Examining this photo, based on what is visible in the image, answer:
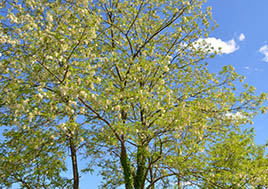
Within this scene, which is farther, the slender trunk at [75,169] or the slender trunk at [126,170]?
the slender trunk at [75,169]

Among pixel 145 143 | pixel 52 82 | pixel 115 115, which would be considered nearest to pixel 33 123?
pixel 52 82

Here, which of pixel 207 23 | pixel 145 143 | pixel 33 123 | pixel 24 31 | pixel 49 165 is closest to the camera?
pixel 24 31

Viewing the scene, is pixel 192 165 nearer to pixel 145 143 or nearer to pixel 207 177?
pixel 207 177

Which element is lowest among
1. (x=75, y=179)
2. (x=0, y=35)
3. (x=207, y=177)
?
(x=207, y=177)

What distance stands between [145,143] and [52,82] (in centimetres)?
442

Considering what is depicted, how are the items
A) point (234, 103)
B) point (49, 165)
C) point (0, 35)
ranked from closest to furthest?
point (0, 35) < point (49, 165) < point (234, 103)

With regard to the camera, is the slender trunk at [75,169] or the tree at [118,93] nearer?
the tree at [118,93]

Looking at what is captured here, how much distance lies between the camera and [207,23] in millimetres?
13570

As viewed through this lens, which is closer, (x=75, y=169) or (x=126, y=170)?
(x=126, y=170)

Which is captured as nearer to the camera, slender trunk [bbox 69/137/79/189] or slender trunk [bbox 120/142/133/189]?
slender trunk [bbox 120/142/133/189]

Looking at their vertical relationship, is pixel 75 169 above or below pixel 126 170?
above

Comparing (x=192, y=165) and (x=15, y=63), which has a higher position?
(x=15, y=63)

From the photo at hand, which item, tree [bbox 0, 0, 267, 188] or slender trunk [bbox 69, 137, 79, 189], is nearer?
tree [bbox 0, 0, 267, 188]

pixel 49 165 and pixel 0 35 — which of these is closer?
pixel 0 35
